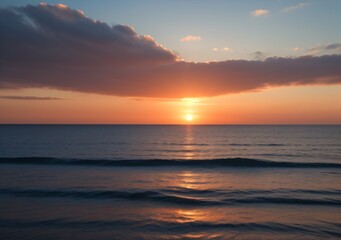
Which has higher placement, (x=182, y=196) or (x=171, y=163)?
(x=182, y=196)

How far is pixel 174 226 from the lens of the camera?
11.3 metres

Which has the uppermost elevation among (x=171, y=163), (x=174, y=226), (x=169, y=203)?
(x=174, y=226)

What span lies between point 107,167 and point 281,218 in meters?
19.5

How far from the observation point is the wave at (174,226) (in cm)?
1084

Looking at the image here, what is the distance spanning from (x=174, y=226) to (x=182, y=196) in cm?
505

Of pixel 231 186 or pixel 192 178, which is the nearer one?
pixel 231 186

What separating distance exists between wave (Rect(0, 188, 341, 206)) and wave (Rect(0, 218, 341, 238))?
3.37m

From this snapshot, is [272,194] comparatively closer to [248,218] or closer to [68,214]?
[248,218]

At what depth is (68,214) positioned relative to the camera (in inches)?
503

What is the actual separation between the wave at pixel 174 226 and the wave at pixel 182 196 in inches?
133

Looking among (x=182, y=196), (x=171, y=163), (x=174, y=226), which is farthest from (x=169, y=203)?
(x=171, y=163)

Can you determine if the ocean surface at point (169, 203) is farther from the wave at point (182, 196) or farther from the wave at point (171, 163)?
the wave at point (171, 163)

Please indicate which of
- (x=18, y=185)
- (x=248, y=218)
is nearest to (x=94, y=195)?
(x=18, y=185)

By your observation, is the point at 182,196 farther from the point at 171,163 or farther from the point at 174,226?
the point at 171,163
